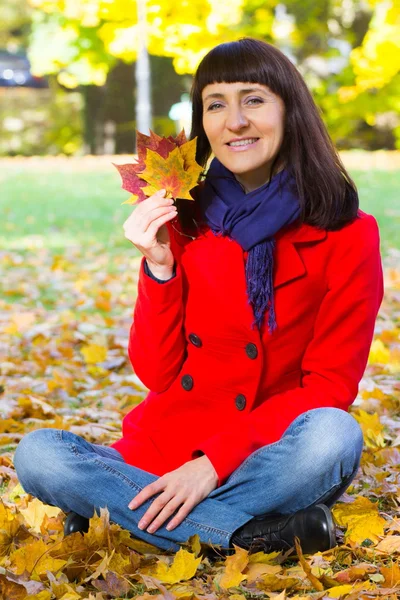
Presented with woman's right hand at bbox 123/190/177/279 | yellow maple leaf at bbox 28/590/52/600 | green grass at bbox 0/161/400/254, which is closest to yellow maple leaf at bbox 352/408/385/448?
woman's right hand at bbox 123/190/177/279

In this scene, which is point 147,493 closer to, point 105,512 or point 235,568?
point 105,512

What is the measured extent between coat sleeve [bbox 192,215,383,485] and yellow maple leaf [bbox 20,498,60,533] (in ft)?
1.60

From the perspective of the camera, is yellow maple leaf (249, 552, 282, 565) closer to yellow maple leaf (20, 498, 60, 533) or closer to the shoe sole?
the shoe sole

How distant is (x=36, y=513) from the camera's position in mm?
2568

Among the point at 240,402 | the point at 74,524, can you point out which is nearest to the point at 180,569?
the point at 74,524

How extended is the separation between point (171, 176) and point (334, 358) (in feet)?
2.08

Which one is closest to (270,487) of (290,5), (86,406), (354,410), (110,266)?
(354,410)

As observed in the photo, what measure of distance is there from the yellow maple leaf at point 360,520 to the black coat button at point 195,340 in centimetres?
59

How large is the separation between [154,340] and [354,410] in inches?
55.9

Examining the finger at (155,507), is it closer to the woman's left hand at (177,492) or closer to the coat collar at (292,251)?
the woman's left hand at (177,492)

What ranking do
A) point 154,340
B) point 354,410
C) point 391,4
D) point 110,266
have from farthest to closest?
1. point 391,4
2. point 110,266
3. point 354,410
4. point 154,340

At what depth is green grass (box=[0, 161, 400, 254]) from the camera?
897 cm

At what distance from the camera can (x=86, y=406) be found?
3.89m

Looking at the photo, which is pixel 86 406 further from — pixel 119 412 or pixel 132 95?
pixel 132 95
